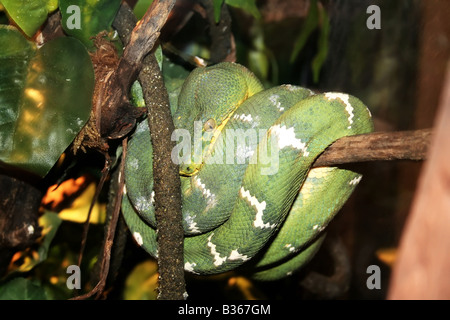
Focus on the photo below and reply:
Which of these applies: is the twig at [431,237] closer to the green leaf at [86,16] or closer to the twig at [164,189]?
the twig at [164,189]

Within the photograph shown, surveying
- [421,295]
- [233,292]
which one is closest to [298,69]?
[233,292]

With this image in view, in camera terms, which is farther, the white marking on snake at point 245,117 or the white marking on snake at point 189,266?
the white marking on snake at point 189,266

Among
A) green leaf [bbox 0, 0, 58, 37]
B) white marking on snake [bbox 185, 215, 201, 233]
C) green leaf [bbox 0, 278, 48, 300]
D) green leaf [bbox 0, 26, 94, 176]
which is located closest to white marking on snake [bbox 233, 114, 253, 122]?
white marking on snake [bbox 185, 215, 201, 233]

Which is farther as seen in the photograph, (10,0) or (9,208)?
(9,208)

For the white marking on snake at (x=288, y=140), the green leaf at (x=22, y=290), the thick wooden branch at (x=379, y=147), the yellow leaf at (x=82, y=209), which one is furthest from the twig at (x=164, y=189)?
the green leaf at (x=22, y=290)

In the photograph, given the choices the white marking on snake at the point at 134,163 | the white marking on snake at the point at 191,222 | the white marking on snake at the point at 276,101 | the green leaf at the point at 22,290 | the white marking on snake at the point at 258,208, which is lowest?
the green leaf at the point at 22,290

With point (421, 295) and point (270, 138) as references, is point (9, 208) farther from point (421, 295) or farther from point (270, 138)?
point (421, 295)

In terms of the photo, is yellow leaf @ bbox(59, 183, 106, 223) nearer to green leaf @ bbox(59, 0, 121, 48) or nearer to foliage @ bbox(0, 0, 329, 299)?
foliage @ bbox(0, 0, 329, 299)
